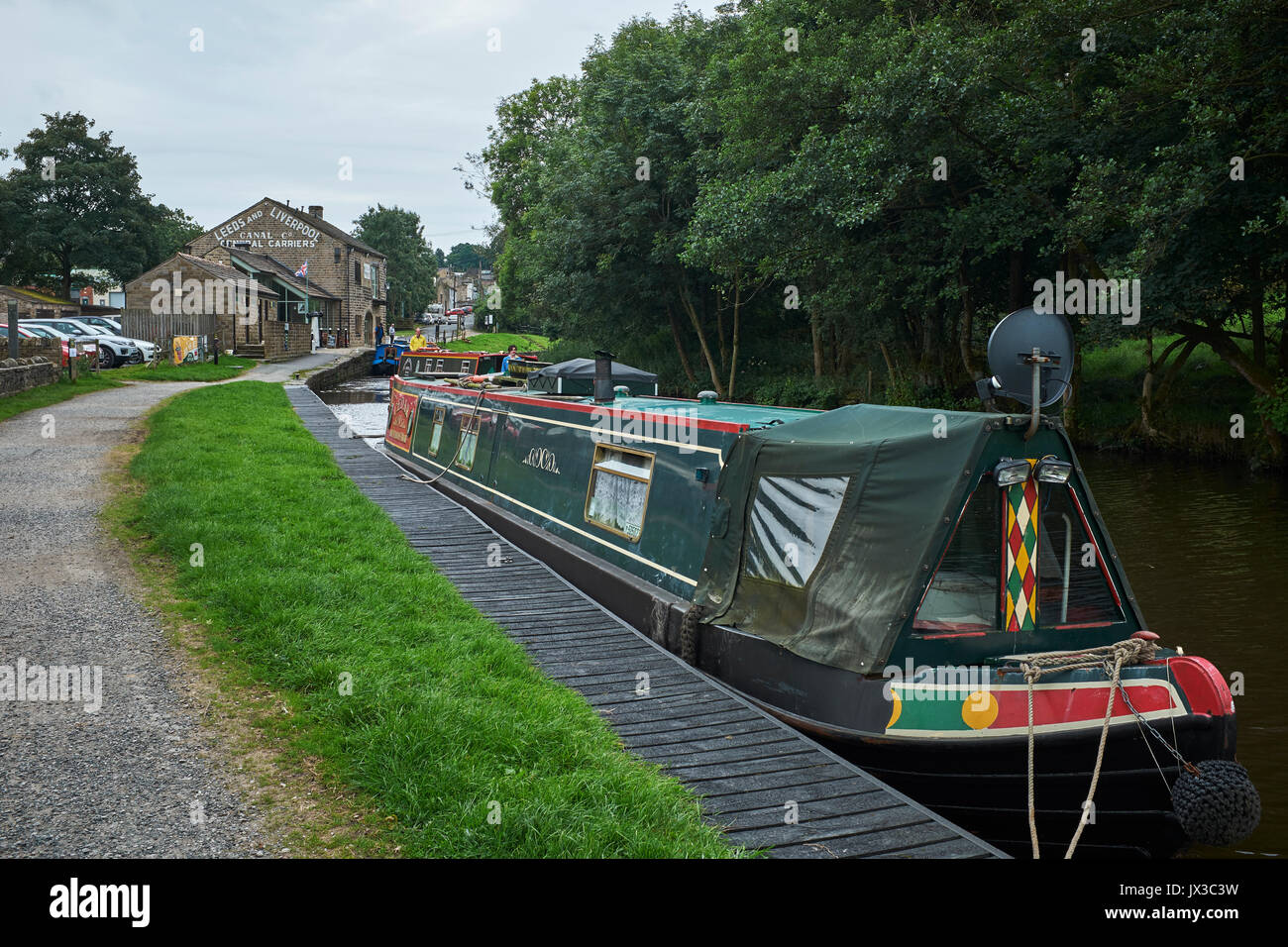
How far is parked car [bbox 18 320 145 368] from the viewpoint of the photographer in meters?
29.6

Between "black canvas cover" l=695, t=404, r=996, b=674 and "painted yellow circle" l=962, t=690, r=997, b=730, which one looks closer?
"painted yellow circle" l=962, t=690, r=997, b=730

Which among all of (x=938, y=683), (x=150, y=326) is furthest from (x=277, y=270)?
(x=938, y=683)

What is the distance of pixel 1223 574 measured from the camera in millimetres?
10547

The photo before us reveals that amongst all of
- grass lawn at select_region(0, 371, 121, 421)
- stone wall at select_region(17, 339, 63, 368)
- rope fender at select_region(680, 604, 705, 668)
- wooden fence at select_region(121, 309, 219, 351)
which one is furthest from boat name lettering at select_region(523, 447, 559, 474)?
wooden fence at select_region(121, 309, 219, 351)

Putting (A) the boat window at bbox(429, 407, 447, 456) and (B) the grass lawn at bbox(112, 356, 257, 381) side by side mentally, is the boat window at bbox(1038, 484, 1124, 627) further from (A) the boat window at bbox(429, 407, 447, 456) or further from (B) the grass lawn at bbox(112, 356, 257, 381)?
(B) the grass lawn at bbox(112, 356, 257, 381)

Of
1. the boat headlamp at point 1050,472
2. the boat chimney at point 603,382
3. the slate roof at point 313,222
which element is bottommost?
the boat headlamp at point 1050,472

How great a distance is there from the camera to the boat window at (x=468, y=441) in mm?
12406

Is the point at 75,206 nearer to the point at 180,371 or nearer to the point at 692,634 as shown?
the point at 180,371

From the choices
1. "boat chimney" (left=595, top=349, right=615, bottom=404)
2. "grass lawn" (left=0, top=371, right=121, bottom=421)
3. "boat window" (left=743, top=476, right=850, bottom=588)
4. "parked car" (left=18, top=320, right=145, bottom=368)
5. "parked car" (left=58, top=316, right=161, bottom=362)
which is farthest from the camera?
"parked car" (left=58, top=316, right=161, bottom=362)

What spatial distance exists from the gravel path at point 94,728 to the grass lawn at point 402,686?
43 centimetres

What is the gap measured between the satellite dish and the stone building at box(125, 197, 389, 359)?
3880 cm

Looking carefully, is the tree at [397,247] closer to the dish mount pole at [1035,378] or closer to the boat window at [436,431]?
the boat window at [436,431]

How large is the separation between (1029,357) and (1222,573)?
7.53m

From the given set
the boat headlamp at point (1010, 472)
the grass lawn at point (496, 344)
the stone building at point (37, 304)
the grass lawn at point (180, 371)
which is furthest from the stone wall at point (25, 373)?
the grass lawn at point (496, 344)
